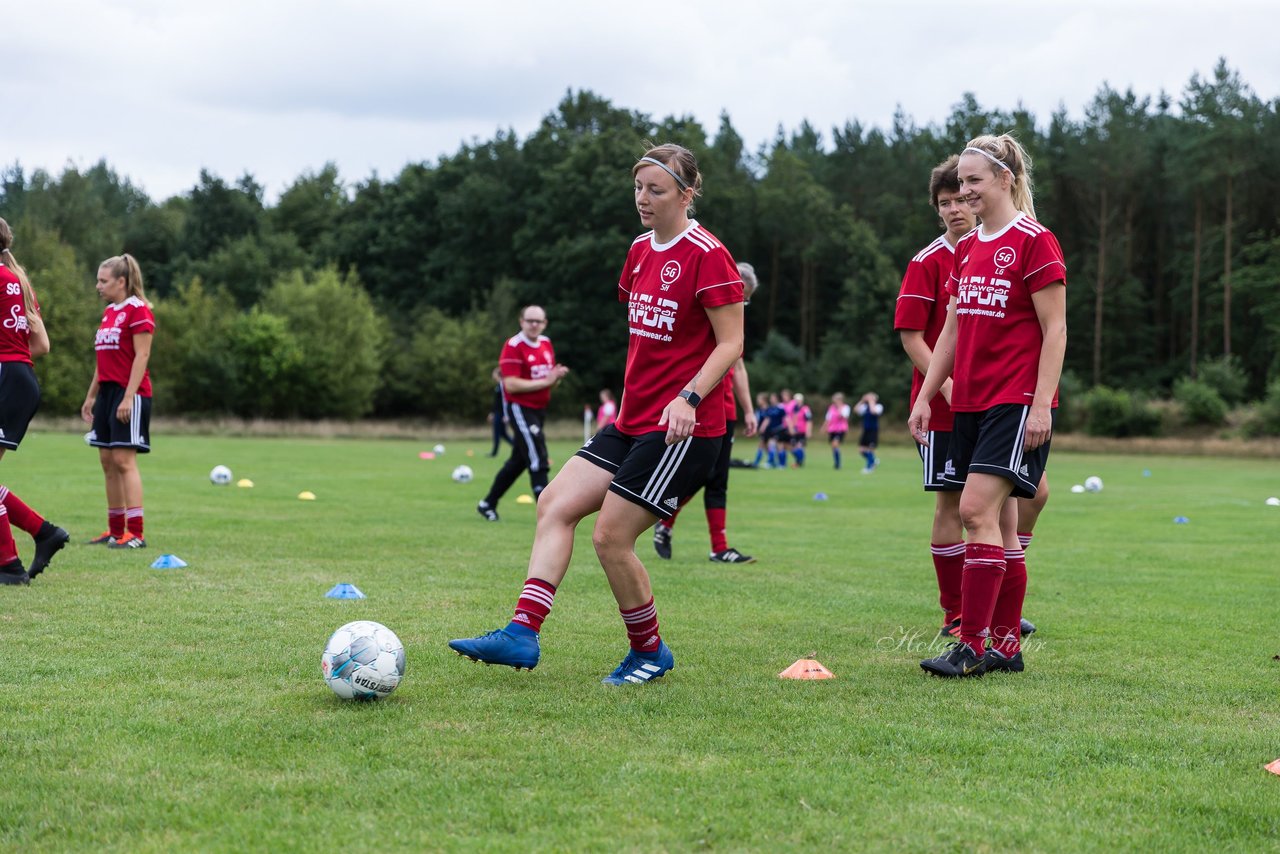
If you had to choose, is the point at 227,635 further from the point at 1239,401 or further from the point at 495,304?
the point at 495,304

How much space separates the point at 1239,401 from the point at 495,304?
121 ft

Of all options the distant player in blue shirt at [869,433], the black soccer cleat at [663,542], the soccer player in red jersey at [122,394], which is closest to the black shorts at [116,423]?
the soccer player in red jersey at [122,394]

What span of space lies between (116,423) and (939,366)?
667cm

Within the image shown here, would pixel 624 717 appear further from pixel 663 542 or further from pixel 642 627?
pixel 663 542

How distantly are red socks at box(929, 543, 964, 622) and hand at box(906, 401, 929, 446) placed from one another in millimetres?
629

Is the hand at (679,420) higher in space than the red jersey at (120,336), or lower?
lower

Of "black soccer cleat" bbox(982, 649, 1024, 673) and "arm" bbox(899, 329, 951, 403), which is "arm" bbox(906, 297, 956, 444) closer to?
"arm" bbox(899, 329, 951, 403)

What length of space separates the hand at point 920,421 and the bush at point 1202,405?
48.5 m

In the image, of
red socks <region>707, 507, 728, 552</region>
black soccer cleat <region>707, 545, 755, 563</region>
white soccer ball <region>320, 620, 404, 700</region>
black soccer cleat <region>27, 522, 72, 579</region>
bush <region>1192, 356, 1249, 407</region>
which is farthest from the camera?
bush <region>1192, 356, 1249, 407</region>

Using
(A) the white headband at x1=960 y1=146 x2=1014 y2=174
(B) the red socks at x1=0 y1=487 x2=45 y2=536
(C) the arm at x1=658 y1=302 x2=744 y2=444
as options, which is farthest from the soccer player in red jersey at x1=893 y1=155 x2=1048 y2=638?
(B) the red socks at x1=0 y1=487 x2=45 y2=536

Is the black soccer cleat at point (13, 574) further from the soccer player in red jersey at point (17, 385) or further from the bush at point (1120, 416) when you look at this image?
the bush at point (1120, 416)

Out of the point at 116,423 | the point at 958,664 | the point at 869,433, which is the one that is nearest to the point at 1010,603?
the point at 958,664

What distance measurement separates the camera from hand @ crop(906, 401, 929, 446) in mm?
6094

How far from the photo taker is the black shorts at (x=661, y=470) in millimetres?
5086
